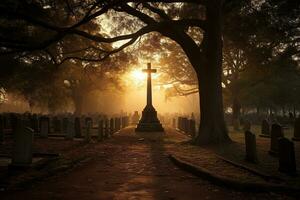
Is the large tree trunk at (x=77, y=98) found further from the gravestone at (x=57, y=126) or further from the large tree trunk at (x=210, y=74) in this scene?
the large tree trunk at (x=210, y=74)

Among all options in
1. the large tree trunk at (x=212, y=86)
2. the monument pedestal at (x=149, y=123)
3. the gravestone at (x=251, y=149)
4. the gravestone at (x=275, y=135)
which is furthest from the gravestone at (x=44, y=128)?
the gravestone at (x=251, y=149)

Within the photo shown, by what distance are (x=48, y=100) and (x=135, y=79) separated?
1038 centimetres

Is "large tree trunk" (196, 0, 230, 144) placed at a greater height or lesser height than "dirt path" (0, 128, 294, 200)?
greater

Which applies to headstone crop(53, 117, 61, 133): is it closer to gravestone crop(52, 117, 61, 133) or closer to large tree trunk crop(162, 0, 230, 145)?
gravestone crop(52, 117, 61, 133)

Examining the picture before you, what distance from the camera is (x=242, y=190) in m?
7.31

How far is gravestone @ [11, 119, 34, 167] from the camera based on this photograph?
9703mm

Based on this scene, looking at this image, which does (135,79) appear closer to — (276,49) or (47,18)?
(276,49)

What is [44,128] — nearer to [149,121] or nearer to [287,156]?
[149,121]

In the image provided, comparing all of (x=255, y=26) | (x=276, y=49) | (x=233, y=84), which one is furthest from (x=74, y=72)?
(x=255, y=26)

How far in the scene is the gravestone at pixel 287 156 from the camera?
8969 mm

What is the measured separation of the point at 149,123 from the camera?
3002cm

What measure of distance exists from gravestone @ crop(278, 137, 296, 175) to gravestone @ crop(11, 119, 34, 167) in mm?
6488

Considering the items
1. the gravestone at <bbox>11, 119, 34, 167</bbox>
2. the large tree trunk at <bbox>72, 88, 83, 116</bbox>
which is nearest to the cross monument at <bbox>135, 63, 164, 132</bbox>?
the large tree trunk at <bbox>72, 88, 83, 116</bbox>

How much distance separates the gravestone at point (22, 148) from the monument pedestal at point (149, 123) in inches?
786
